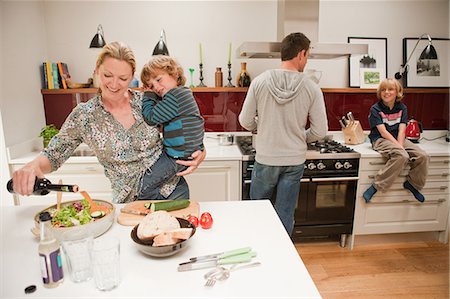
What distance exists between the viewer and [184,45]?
9.73ft

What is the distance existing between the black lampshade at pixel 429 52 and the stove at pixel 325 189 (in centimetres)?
123

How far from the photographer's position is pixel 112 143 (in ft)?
4.41

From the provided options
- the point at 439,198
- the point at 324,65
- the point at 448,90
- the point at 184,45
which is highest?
the point at 184,45

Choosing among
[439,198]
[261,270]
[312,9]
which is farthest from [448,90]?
[261,270]

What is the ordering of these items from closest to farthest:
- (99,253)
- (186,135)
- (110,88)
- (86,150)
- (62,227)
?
(99,253), (62,227), (110,88), (186,135), (86,150)

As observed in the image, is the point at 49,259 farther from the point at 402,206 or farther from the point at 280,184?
the point at 402,206

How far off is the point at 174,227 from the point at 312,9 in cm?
219

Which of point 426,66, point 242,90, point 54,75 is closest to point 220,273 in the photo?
point 242,90

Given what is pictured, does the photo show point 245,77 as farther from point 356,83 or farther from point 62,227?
point 62,227

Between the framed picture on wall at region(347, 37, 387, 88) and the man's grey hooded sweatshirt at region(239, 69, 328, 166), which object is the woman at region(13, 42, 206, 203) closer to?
the man's grey hooded sweatshirt at region(239, 69, 328, 166)

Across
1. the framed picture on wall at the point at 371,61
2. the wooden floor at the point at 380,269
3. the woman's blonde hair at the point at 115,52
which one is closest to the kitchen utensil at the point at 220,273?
the woman's blonde hair at the point at 115,52

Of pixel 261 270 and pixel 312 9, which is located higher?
pixel 312 9

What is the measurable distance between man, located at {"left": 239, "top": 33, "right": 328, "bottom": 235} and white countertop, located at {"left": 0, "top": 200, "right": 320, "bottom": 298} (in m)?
0.97

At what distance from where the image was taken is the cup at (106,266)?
86cm
